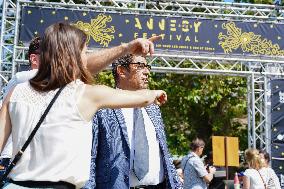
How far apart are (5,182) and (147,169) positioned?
1.39 meters

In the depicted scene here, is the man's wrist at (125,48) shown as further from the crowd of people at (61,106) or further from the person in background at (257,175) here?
the person in background at (257,175)

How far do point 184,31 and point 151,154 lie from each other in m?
7.61

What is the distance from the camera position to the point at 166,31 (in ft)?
35.3

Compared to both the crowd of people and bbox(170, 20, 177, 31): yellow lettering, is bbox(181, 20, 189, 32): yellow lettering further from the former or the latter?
the crowd of people

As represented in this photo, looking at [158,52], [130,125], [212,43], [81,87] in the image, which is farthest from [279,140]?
[81,87]

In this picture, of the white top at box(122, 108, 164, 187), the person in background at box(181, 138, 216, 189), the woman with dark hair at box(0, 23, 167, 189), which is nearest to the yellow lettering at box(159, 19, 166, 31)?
the person in background at box(181, 138, 216, 189)

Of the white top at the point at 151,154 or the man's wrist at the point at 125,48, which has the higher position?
the man's wrist at the point at 125,48

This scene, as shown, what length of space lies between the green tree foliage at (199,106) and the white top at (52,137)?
13643 mm

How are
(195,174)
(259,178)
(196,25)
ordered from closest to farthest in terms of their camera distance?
(259,178)
(195,174)
(196,25)

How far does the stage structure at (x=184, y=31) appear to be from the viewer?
417 inches

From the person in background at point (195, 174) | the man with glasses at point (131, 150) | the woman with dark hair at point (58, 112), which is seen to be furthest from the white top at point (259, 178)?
the woman with dark hair at point (58, 112)

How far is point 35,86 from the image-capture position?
7.07ft

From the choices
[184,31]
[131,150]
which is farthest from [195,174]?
[131,150]

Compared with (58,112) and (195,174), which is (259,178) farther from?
(58,112)
